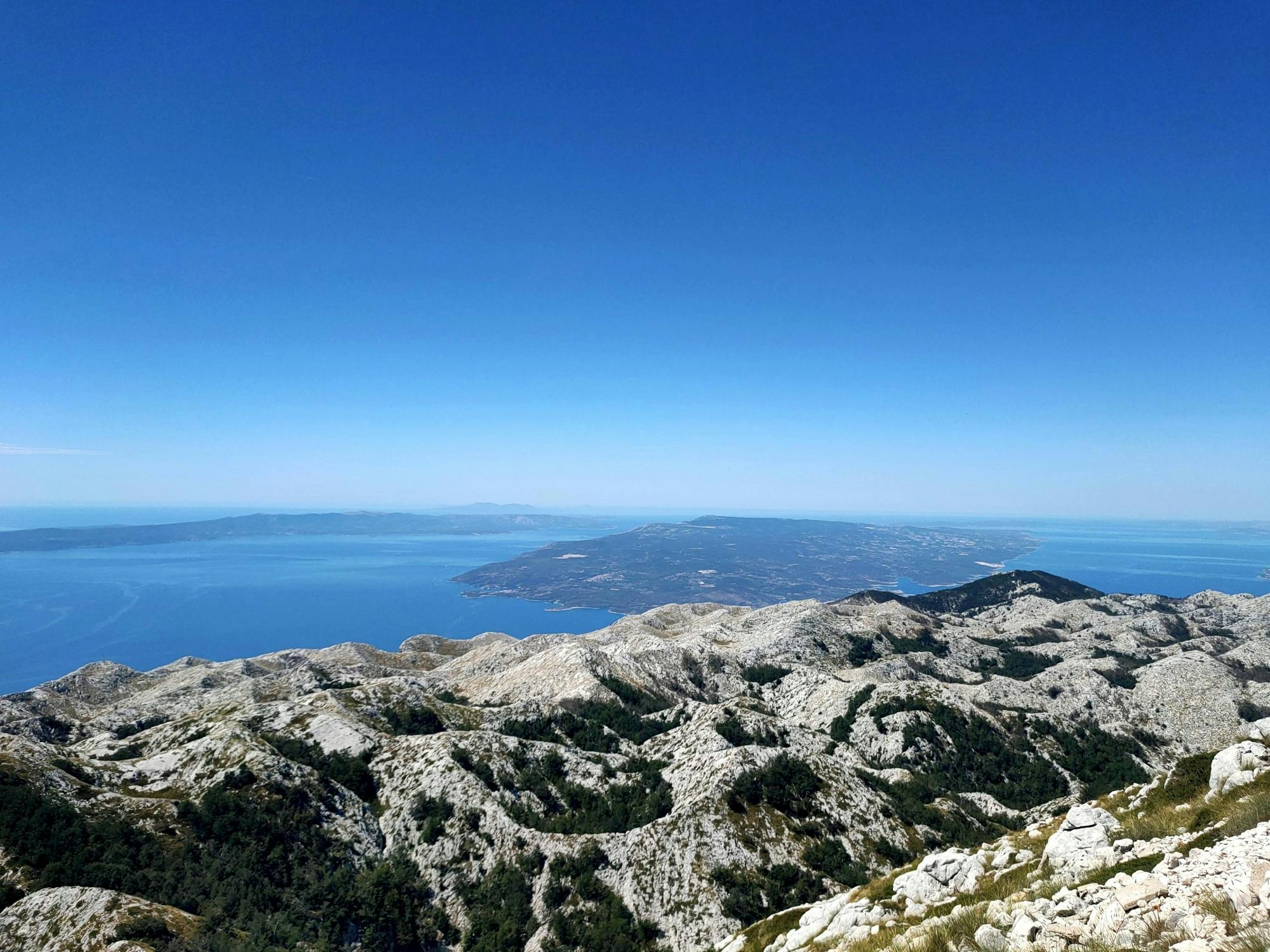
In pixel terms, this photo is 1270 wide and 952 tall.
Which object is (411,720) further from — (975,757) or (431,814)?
(975,757)

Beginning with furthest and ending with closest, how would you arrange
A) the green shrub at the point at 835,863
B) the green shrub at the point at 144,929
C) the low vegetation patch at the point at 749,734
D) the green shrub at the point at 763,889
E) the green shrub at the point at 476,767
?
the low vegetation patch at the point at 749,734 → the green shrub at the point at 476,767 → the green shrub at the point at 835,863 → the green shrub at the point at 763,889 → the green shrub at the point at 144,929

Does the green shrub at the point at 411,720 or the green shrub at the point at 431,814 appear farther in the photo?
the green shrub at the point at 411,720

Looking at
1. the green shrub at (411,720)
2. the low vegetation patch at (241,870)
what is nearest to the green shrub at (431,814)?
the low vegetation patch at (241,870)

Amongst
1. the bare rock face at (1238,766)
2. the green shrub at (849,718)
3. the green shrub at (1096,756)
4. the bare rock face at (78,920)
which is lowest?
the green shrub at (1096,756)

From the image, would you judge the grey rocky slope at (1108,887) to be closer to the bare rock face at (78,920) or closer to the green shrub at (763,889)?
the green shrub at (763,889)

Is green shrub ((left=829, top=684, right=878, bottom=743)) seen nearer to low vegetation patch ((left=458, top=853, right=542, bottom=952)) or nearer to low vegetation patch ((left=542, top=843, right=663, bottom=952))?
low vegetation patch ((left=542, top=843, right=663, bottom=952))

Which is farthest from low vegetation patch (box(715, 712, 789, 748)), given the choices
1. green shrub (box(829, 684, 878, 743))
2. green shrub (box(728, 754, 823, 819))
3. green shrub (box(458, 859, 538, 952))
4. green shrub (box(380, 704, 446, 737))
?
green shrub (box(380, 704, 446, 737))

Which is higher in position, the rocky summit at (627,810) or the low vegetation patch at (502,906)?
the rocky summit at (627,810)

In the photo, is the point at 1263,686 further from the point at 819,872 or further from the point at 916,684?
the point at 819,872

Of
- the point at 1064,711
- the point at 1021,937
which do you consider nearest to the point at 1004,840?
the point at 1021,937
